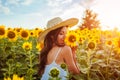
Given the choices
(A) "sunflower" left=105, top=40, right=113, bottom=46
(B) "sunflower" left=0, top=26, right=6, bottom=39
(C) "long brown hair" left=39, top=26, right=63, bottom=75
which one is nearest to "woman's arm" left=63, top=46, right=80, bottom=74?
(C) "long brown hair" left=39, top=26, right=63, bottom=75

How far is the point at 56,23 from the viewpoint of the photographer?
4793 millimetres

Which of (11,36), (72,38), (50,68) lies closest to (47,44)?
(50,68)

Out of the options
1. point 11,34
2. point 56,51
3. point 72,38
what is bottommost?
point 56,51

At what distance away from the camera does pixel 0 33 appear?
24.6 ft

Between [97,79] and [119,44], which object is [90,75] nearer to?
[97,79]

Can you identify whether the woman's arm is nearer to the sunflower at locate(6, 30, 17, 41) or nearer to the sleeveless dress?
the sleeveless dress

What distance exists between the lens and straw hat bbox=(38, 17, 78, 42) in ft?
15.0

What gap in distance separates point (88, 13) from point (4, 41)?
20592 mm

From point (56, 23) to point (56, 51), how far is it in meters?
0.43

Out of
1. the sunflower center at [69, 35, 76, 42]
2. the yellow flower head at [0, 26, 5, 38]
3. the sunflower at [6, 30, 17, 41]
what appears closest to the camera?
the sunflower center at [69, 35, 76, 42]

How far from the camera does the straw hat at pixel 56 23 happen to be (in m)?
4.56

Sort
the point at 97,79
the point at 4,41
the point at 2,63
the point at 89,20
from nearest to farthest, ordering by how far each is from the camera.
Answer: the point at 97,79, the point at 2,63, the point at 4,41, the point at 89,20

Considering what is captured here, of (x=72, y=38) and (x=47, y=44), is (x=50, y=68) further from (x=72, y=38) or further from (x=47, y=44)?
(x=72, y=38)

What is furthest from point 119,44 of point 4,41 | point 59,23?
point 4,41
